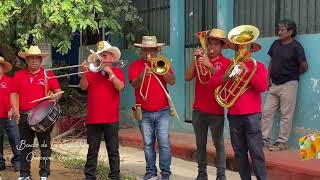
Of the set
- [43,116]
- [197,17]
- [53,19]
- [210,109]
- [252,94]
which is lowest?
[43,116]

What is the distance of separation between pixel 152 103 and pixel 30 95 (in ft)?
5.23

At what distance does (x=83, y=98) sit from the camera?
13328mm

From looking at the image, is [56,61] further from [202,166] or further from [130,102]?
[202,166]

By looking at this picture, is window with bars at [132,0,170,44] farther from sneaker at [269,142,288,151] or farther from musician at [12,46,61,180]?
musician at [12,46,61,180]

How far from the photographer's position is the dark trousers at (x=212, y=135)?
253 inches

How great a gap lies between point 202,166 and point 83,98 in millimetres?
7188

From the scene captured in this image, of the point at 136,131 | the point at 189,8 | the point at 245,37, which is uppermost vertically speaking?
the point at 189,8

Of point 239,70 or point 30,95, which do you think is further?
point 30,95

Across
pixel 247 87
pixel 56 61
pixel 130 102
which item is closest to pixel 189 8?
pixel 130 102

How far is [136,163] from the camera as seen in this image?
8.50m

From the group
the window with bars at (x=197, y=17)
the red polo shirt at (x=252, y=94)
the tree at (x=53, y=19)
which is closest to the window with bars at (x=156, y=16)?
the window with bars at (x=197, y=17)

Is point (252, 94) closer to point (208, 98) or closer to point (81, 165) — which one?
point (208, 98)

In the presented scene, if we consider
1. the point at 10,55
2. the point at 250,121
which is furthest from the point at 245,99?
the point at 10,55

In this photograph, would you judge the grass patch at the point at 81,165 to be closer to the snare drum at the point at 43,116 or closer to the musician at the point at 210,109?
the snare drum at the point at 43,116
